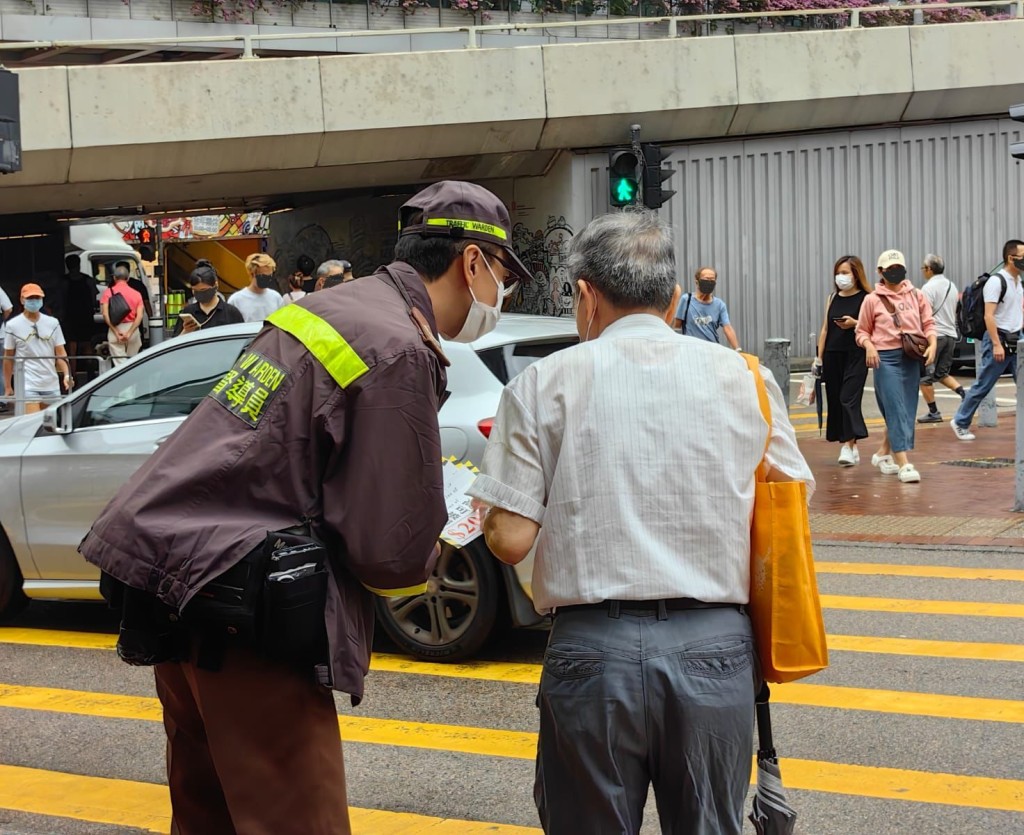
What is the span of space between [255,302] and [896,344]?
624 centimetres

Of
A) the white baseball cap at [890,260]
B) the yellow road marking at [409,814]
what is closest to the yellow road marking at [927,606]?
the yellow road marking at [409,814]

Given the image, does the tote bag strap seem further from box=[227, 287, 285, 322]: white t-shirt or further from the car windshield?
box=[227, 287, 285, 322]: white t-shirt

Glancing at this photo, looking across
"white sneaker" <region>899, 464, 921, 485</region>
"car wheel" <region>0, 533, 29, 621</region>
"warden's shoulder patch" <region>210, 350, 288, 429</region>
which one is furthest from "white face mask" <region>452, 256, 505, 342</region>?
"white sneaker" <region>899, 464, 921, 485</region>

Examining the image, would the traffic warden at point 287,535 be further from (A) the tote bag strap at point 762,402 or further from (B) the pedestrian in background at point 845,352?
(B) the pedestrian in background at point 845,352

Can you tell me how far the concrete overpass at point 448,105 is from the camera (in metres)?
18.9

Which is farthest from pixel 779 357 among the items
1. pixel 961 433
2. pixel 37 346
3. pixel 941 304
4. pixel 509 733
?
pixel 509 733

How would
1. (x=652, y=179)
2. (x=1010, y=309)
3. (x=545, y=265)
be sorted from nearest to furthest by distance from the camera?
(x=1010, y=309), (x=652, y=179), (x=545, y=265)

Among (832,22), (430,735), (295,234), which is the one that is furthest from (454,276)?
(295,234)

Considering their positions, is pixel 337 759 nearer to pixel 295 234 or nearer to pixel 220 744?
pixel 220 744

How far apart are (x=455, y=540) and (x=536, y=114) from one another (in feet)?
53.6

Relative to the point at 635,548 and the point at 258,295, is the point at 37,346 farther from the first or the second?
the point at 635,548

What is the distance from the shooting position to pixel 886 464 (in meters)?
12.4

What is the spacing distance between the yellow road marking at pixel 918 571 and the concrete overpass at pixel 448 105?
41.6 feet

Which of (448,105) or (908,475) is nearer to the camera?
(908,475)
